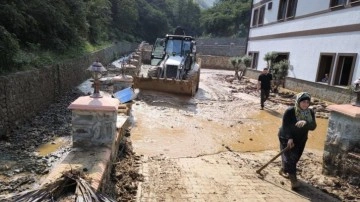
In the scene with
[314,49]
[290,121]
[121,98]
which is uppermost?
[314,49]

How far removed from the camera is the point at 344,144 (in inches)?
211

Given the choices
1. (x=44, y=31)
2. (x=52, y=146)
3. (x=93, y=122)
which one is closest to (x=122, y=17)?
(x=44, y=31)

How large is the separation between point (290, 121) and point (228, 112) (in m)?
6.01

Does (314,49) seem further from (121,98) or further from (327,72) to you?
(121,98)

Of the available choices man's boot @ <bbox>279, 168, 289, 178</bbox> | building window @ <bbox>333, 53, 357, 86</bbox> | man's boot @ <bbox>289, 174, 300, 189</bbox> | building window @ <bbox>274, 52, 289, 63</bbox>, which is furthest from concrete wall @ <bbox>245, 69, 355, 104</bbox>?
man's boot @ <bbox>289, 174, 300, 189</bbox>

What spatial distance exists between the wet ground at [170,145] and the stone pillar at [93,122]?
70cm

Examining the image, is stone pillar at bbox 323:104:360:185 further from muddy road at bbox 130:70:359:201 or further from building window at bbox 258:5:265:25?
building window at bbox 258:5:265:25

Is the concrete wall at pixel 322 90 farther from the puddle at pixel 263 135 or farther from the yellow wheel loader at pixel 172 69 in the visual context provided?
the yellow wheel loader at pixel 172 69

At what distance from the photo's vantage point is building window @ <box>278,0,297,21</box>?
1753 cm

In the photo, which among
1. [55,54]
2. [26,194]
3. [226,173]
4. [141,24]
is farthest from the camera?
[141,24]

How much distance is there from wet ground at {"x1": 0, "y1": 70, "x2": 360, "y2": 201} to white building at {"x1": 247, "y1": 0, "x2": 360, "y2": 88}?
2.73 metres

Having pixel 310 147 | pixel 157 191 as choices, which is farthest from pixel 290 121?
pixel 310 147

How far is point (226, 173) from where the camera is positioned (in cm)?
554

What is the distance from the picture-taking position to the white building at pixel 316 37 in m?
12.3
